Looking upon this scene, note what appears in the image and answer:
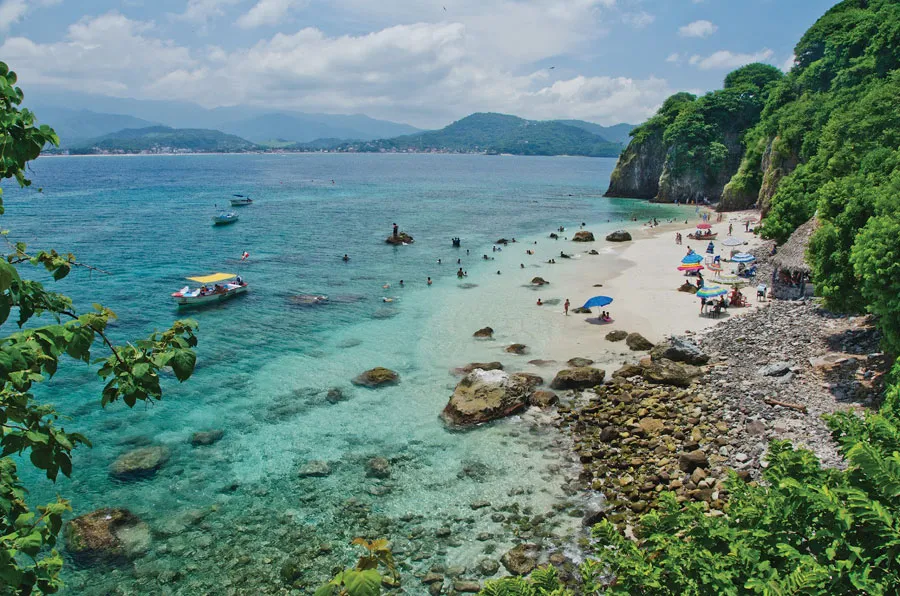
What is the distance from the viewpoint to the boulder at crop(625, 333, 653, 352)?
3006 centimetres

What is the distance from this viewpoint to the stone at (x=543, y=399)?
2447 centimetres

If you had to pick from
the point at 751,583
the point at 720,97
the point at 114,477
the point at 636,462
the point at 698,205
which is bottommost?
the point at 114,477

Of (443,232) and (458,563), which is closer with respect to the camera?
(458,563)

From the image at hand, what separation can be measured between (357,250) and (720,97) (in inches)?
3183

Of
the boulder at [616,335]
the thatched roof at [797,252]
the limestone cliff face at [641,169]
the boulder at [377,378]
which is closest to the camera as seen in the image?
the boulder at [377,378]

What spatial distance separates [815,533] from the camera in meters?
7.79

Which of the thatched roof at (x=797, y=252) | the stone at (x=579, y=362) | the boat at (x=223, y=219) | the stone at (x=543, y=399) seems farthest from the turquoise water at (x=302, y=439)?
the thatched roof at (x=797, y=252)

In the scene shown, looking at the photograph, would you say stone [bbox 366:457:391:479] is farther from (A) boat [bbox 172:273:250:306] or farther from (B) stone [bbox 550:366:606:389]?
(A) boat [bbox 172:273:250:306]

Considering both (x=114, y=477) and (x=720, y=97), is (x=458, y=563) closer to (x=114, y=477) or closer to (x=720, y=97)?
(x=114, y=477)

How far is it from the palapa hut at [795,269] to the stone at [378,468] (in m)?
26.7

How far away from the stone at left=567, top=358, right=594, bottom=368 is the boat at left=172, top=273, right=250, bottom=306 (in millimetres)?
27664

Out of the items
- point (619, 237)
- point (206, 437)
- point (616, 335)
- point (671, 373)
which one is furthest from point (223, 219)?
point (671, 373)

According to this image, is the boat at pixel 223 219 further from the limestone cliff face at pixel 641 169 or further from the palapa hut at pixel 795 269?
the limestone cliff face at pixel 641 169

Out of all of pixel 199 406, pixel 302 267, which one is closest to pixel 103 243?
pixel 302 267
